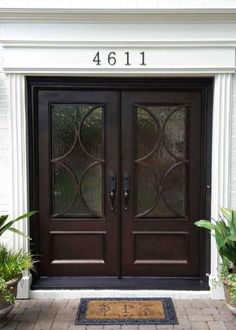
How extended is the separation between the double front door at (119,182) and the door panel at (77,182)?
1 cm

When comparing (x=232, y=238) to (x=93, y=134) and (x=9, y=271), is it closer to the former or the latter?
(x=93, y=134)

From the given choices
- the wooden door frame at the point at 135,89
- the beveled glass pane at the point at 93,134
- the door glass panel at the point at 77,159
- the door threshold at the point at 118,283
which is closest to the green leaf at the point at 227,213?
the wooden door frame at the point at 135,89

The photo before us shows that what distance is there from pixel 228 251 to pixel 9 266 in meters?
2.13

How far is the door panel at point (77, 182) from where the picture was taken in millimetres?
4641

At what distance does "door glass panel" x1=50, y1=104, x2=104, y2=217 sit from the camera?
4.66 metres

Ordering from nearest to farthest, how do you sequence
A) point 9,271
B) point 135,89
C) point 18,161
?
1. point 9,271
2. point 18,161
3. point 135,89

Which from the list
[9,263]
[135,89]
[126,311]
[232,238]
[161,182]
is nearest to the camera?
[232,238]

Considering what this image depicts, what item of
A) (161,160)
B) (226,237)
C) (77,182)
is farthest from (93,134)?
(226,237)

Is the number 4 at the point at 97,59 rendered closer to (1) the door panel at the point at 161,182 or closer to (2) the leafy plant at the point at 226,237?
(1) the door panel at the point at 161,182

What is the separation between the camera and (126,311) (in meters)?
4.23

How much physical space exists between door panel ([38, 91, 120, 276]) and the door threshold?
0.08m

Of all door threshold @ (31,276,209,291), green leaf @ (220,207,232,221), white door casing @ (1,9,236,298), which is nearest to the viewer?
green leaf @ (220,207,232,221)

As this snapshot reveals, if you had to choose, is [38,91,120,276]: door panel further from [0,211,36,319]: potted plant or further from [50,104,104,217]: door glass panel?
[0,211,36,319]: potted plant

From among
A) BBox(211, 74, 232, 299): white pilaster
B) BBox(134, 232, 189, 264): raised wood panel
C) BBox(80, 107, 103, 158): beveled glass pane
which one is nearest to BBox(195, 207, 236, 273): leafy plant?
BBox(211, 74, 232, 299): white pilaster
